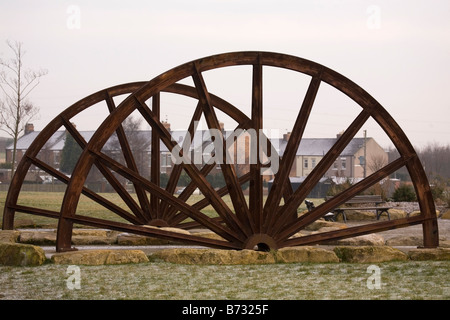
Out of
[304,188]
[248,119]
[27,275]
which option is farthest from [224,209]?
[248,119]

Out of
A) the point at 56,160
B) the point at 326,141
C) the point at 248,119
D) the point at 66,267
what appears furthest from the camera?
the point at 326,141

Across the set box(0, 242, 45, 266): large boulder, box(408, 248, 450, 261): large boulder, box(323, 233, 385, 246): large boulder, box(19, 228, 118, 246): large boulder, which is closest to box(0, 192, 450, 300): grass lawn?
box(0, 242, 45, 266): large boulder

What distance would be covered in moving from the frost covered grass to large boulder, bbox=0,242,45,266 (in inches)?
9.1

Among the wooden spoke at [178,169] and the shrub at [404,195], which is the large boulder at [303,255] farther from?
the shrub at [404,195]

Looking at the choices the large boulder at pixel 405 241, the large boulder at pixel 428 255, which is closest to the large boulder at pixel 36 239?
the large boulder at pixel 405 241

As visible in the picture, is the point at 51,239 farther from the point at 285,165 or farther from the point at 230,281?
the point at 230,281

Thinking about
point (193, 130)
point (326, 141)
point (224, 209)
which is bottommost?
point (224, 209)

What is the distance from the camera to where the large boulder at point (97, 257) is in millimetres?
12320

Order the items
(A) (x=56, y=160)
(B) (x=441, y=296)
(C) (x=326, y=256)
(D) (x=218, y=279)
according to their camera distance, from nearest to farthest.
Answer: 1. (B) (x=441, y=296)
2. (D) (x=218, y=279)
3. (C) (x=326, y=256)
4. (A) (x=56, y=160)

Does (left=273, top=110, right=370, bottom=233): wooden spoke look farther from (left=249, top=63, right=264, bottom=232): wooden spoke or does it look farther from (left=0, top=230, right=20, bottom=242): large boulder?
(left=0, top=230, right=20, bottom=242): large boulder

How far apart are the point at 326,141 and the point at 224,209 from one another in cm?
5920

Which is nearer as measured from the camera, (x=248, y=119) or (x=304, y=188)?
(x=304, y=188)

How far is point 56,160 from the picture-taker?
214ft

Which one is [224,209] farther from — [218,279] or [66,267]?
[66,267]
